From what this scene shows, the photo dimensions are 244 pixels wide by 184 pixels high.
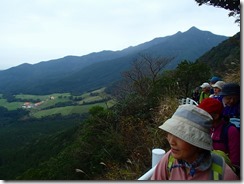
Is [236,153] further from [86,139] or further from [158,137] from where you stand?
[86,139]

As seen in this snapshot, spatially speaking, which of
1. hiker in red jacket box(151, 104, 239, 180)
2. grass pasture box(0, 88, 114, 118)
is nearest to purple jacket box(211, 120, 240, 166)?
hiker in red jacket box(151, 104, 239, 180)

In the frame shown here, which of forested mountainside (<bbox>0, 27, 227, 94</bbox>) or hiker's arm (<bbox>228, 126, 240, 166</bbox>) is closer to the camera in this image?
hiker's arm (<bbox>228, 126, 240, 166</bbox>)

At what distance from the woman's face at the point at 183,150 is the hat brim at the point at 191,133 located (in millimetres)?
33

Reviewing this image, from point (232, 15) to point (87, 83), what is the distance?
12186 centimetres

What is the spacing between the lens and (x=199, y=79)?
8.77m

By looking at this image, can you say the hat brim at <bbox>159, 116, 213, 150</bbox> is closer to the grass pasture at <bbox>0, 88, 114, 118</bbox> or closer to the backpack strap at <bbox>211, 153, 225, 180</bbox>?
the backpack strap at <bbox>211, 153, 225, 180</bbox>

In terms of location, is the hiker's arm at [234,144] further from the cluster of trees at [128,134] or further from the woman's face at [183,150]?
the cluster of trees at [128,134]

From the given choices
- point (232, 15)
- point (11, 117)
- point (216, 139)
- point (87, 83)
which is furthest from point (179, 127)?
point (87, 83)

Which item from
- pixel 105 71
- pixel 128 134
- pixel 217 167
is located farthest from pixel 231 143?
pixel 105 71

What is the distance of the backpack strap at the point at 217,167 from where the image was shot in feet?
4.28

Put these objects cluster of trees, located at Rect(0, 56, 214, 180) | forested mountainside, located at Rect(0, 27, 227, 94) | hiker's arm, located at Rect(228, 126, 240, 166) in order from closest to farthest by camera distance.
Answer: hiker's arm, located at Rect(228, 126, 240, 166)
cluster of trees, located at Rect(0, 56, 214, 180)
forested mountainside, located at Rect(0, 27, 227, 94)

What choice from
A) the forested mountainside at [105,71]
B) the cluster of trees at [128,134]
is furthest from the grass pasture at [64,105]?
the cluster of trees at [128,134]

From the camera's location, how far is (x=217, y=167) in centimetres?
132

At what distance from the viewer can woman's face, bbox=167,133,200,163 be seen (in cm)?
136
